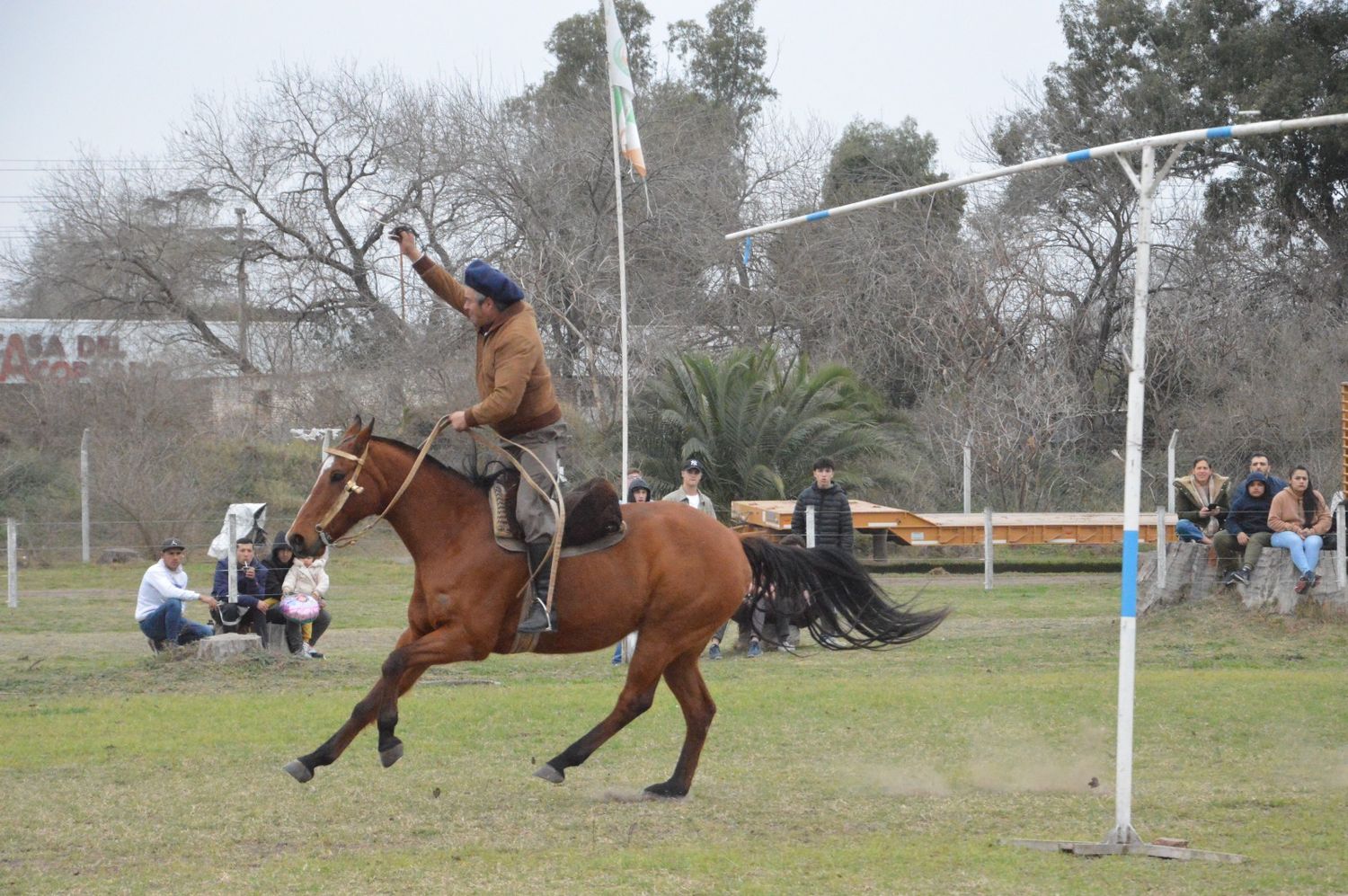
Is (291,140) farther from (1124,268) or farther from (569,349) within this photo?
(1124,268)

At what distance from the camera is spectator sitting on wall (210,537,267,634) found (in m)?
14.3

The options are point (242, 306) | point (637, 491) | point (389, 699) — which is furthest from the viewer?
point (242, 306)

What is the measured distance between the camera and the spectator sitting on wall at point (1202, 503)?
16.6 meters

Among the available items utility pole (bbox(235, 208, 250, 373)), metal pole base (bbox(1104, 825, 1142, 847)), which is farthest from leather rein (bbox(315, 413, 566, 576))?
utility pole (bbox(235, 208, 250, 373))

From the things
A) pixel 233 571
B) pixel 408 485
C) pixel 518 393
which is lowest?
pixel 233 571

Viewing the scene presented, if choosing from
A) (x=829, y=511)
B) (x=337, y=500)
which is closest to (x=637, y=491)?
(x=829, y=511)

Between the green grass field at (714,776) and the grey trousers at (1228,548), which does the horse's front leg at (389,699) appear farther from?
the grey trousers at (1228,548)

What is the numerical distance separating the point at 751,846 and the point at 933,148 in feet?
118

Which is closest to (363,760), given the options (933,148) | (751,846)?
(751,846)

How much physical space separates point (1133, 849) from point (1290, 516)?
33.8 feet

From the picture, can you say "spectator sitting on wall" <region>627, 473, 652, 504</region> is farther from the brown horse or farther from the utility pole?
the utility pole

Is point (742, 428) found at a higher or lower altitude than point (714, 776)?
higher

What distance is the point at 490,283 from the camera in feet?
24.3

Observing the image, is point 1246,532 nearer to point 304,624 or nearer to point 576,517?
point 304,624
